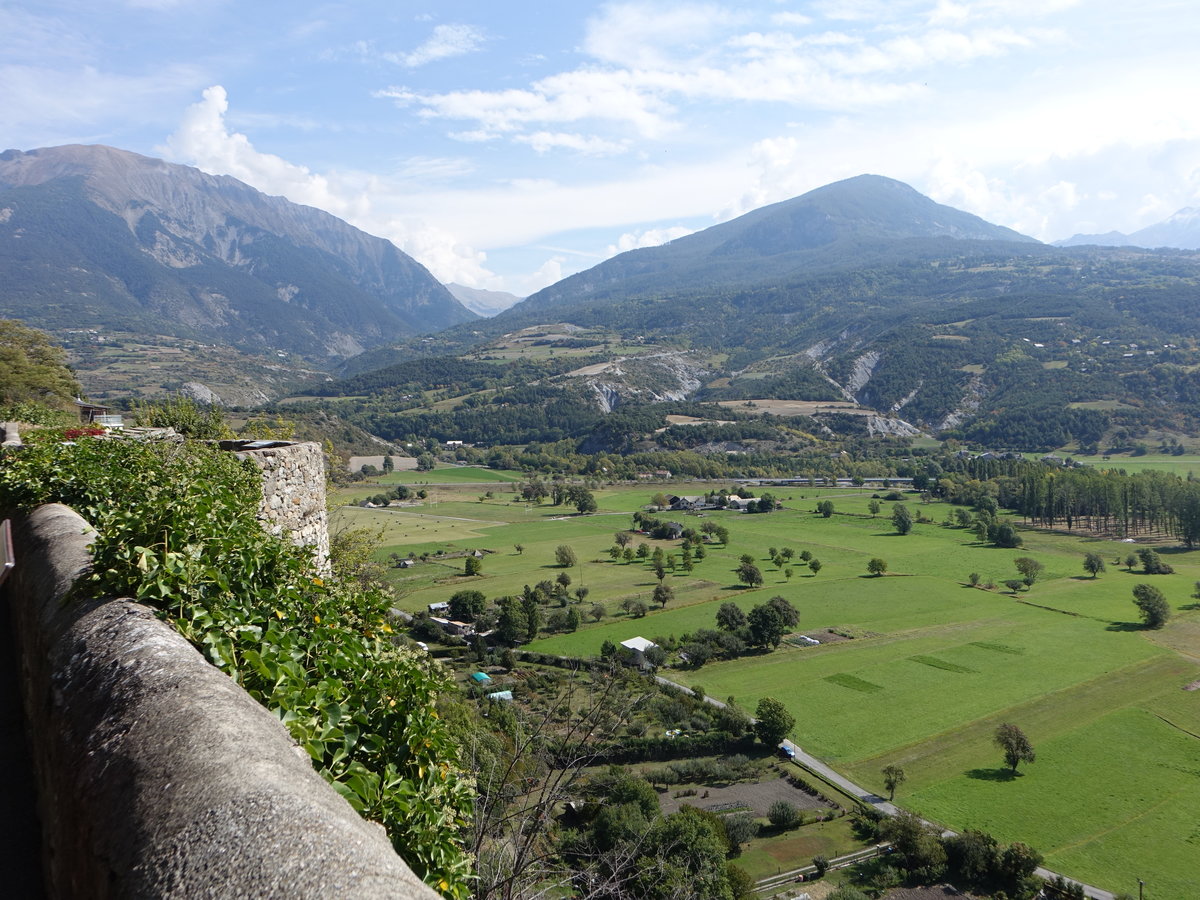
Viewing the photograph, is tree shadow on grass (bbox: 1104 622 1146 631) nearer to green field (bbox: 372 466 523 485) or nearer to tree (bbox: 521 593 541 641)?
tree (bbox: 521 593 541 641)

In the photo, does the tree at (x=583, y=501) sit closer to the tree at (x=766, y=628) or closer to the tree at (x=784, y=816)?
the tree at (x=766, y=628)

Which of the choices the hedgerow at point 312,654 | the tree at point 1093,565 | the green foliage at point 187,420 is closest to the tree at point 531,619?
the green foliage at point 187,420

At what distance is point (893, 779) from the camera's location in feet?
102

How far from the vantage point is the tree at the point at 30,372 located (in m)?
25.5

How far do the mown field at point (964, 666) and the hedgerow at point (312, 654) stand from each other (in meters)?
16.1

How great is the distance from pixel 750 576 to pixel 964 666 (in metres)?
21.7

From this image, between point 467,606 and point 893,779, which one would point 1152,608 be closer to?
point 893,779

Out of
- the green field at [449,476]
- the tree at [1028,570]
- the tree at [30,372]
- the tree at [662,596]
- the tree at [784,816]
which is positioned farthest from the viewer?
the green field at [449,476]

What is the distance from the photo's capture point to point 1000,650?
48812 millimetres

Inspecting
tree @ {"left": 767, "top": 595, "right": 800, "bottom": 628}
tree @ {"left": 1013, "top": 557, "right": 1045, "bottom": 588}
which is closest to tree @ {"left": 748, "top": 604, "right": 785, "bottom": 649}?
tree @ {"left": 767, "top": 595, "right": 800, "bottom": 628}

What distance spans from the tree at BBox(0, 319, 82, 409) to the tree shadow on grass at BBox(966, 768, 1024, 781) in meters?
39.2

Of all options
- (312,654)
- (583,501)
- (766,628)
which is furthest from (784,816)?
(583,501)

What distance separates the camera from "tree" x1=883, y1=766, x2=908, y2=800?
3086 centimetres

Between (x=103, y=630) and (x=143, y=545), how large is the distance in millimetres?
1121
